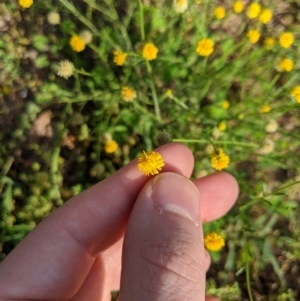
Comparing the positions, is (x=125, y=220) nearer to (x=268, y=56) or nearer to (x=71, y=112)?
(x=71, y=112)

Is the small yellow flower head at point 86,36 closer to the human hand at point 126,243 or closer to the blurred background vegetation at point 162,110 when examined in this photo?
the blurred background vegetation at point 162,110

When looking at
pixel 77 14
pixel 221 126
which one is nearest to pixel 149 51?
pixel 77 14

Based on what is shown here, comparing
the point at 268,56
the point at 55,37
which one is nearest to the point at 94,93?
the point at 55,37

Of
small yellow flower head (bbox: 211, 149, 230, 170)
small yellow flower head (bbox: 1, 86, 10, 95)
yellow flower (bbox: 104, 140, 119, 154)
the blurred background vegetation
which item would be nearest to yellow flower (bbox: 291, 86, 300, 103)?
the blurred background vegetation

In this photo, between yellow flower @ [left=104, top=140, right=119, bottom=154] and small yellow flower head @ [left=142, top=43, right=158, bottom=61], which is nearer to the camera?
small yellow flower head @ [left=142, top=43, right=158, bottom=61]

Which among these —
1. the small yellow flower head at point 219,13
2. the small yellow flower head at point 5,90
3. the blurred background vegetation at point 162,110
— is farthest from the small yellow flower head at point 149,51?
the small yellow flower head at point 5,90

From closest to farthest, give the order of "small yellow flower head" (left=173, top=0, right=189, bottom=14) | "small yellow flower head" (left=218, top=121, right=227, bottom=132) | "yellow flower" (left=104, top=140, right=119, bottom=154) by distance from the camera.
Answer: "small yellow flower head" (left=173, top=0, right=189, bottom=14)
"small yellow flower head" (left=218, top=121, right=227, bottom=132)
"yellow flower" (left=104, top=140, right=119, bottom=154)

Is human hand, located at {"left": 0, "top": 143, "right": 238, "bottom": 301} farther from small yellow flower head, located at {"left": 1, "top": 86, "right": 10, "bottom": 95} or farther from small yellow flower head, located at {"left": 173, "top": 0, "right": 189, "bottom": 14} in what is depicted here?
small yellow flower head, located at {"left": 1, "top": 86, "right": 10, "bottom": 95}
